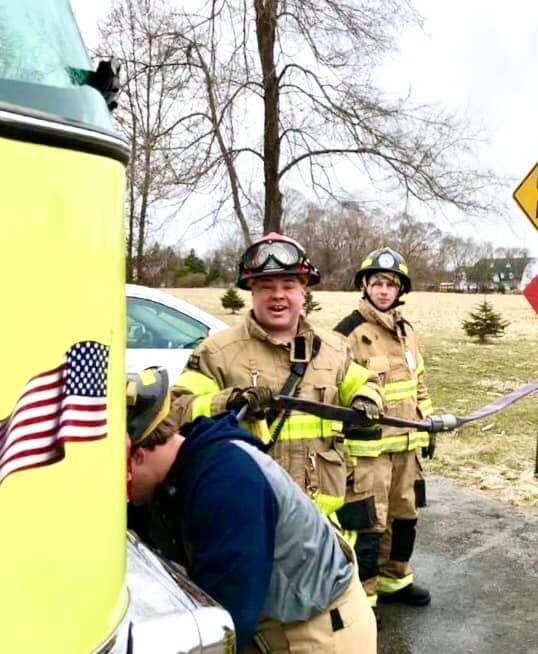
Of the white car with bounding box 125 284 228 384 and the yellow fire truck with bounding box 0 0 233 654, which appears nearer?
the yellow fire truck with bounding box 0 0 233 654

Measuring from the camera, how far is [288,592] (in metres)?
2.25

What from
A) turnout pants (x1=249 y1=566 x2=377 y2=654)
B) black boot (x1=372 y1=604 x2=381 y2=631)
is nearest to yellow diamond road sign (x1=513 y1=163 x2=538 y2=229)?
black boot (x1=372 y1=604 x2=381 y2=631)

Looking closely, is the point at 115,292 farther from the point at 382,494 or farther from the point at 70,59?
the point at 382,494

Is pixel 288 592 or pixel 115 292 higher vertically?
pixel 115 292

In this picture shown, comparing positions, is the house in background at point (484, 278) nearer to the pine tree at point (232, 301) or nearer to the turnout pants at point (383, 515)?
the pine tree at point (232, 301)

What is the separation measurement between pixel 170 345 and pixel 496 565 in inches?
119

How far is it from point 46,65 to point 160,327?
17.9ft

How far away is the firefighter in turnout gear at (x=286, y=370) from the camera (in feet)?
11.3

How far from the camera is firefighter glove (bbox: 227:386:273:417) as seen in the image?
303cm

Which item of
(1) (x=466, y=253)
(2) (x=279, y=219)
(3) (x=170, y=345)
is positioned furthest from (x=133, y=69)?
(1) (x=466, y=253)

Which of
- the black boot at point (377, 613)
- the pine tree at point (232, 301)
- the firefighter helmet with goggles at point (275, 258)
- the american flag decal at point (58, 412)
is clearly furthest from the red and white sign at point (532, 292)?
the pine tree at point (232, 301)

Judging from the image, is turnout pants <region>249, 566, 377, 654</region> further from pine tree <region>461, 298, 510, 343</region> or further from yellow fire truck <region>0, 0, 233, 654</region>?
pine tree <region>461, 298, 510, 343</region>

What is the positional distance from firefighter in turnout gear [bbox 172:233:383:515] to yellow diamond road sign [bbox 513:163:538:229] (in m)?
3.82

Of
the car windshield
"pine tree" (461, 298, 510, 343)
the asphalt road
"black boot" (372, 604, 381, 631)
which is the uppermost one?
the car windshield
